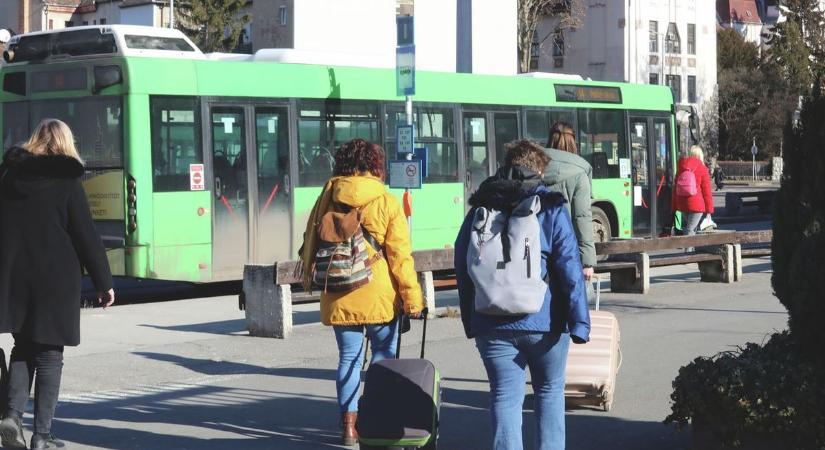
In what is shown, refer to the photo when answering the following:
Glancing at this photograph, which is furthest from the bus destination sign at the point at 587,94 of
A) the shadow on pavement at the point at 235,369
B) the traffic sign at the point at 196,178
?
the shadow on pavement at the point at 235,369

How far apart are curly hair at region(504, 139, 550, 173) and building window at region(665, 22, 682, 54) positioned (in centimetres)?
8119

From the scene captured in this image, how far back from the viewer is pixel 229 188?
16016 millimetres

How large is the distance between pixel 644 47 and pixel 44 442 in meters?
78.5

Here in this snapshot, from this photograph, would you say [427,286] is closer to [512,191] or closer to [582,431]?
[582,431]

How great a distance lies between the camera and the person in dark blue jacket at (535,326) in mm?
5961

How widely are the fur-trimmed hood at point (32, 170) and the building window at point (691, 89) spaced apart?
274 feet

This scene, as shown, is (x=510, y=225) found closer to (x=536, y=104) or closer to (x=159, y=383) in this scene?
(x=159, y=383)

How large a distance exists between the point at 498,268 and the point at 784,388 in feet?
5.56

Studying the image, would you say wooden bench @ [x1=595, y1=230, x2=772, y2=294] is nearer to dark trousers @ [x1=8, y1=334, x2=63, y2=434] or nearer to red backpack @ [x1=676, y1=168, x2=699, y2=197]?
red backpack @ [x1=676, y1=168, x2=699, y2=197]

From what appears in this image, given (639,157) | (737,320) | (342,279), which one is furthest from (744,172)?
(342,279)

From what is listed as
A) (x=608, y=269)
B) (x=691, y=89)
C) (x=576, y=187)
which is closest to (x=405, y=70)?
(x=608, y=269)

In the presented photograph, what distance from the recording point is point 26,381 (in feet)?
23.8

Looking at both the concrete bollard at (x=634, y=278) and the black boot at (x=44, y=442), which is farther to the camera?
the concrete bollard at (x=634, y=278)

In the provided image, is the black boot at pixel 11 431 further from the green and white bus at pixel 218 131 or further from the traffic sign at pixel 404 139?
the traffic sign at pixel 404 139
